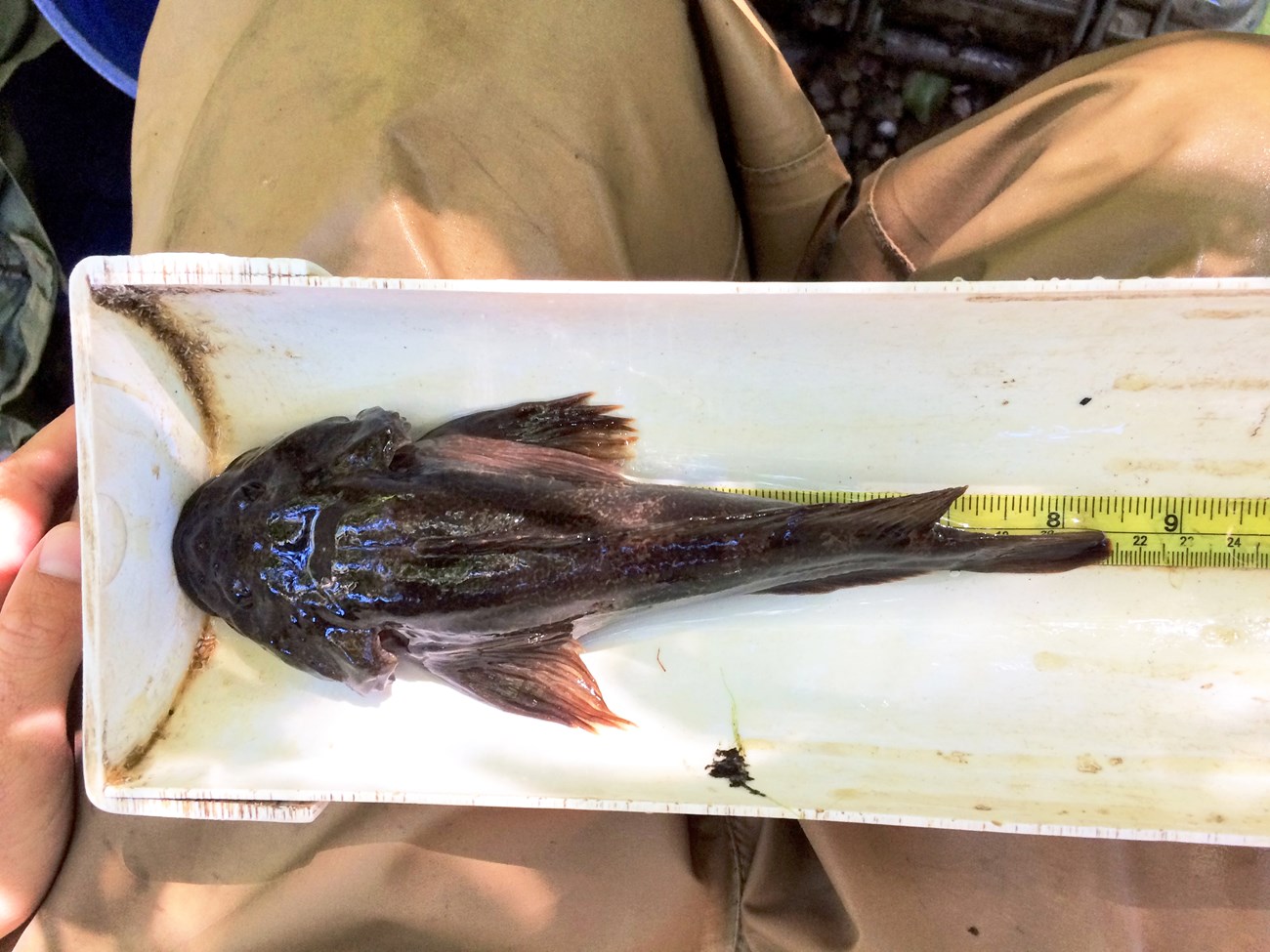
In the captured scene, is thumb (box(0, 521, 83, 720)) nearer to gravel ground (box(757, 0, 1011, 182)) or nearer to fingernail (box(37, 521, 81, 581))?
fingernail (box(37, 521, 81, 581))

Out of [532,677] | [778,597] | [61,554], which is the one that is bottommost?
[532,677]

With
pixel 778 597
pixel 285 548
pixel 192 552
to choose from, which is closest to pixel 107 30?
pixel 192 552

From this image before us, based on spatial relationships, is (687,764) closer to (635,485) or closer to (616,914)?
(616,914)

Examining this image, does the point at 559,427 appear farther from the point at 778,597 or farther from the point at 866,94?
the point at 866,94

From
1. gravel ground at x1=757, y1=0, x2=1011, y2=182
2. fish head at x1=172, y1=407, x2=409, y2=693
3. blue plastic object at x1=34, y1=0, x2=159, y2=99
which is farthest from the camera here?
gravel ground at x1=757, y1=0, x2=1011, y2=182

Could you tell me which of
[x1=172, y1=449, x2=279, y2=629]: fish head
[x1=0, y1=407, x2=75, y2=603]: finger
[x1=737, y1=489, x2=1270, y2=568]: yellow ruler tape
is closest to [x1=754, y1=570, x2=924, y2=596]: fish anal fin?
[x1=737, y1=489, x2=1270, y2=568]: yellow ruler tape

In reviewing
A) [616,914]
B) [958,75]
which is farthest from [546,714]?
[958,75]

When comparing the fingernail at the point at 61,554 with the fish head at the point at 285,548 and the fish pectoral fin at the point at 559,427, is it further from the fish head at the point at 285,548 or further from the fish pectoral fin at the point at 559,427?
the fish pectoral fin at the point at 559,427
